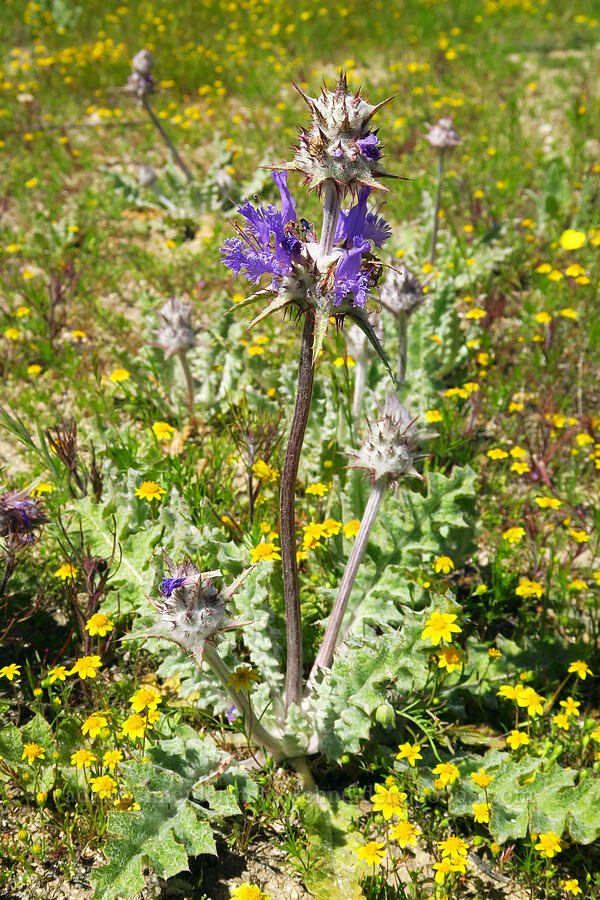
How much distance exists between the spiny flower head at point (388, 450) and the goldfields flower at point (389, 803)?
3.63 ft

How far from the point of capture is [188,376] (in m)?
4.22

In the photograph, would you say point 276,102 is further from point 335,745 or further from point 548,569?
point 335,745

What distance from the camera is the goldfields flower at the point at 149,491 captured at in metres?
3.17

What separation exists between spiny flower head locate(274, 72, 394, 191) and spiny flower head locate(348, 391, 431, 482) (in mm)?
1051

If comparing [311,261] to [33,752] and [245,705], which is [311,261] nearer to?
[245,705]

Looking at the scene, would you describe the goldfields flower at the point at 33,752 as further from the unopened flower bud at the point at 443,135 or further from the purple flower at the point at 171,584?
the unopened flower bud at the point at 443,135

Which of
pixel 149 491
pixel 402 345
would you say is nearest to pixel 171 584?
pixel 149 491

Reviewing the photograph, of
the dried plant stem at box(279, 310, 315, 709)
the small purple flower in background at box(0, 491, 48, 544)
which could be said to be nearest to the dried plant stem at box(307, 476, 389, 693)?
the dried plant stem at box(279, 310, 315, 709)

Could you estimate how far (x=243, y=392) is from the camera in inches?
172

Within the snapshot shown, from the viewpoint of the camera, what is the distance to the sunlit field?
2.25m

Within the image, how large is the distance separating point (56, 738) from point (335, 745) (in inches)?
41.8

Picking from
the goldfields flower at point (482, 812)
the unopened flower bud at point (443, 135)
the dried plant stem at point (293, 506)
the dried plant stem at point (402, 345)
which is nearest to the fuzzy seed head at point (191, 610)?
the dried plant stem at point (293, 506)

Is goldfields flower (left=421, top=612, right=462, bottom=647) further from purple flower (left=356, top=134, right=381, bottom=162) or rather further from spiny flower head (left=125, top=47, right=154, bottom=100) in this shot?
spiny flower head (left=125, top=47, right=154, bottom=100)

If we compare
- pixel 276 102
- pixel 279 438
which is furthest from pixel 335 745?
pixel 276 102
